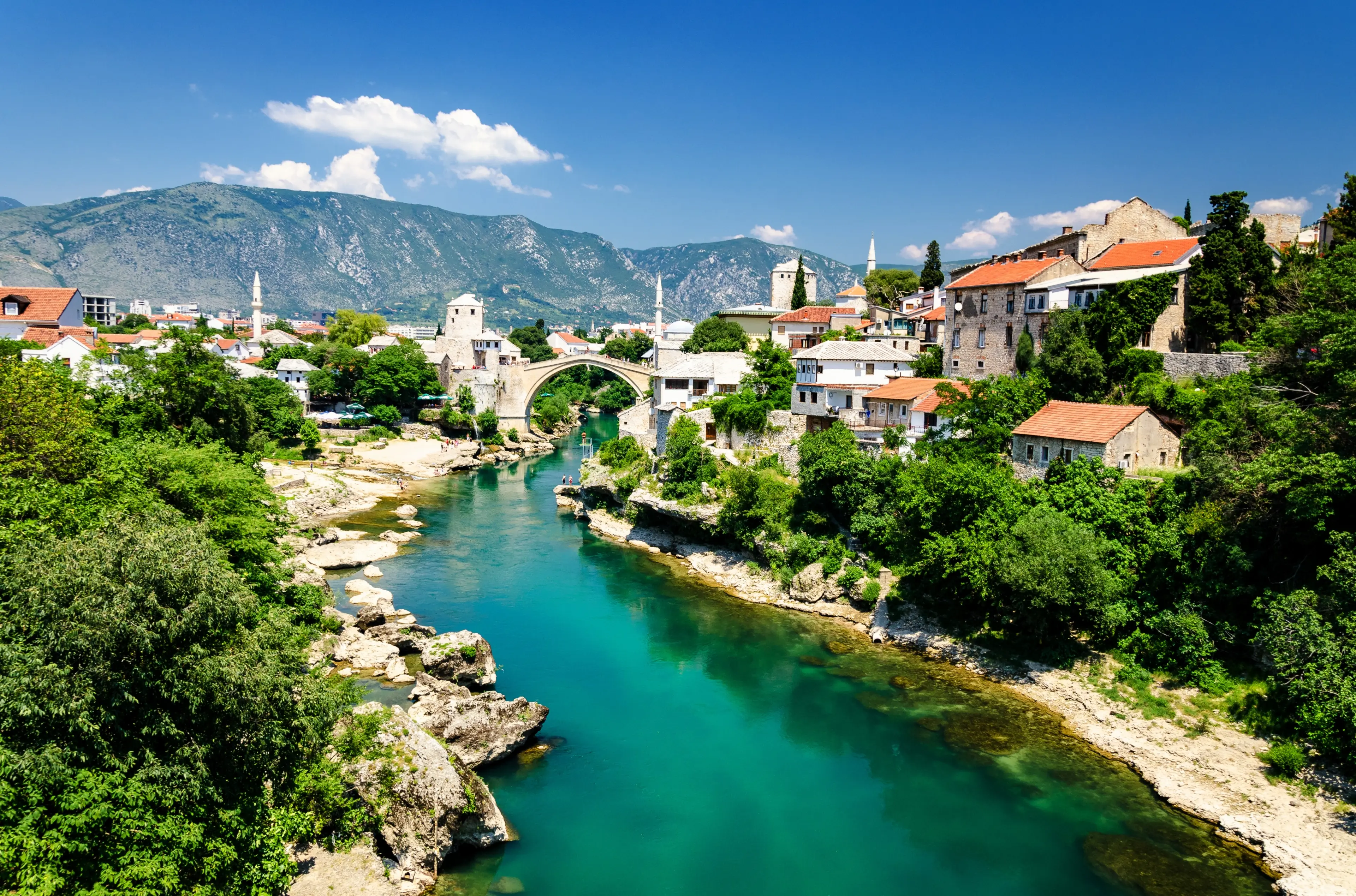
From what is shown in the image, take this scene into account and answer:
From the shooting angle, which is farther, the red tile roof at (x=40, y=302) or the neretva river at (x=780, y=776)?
the red tile roof at (x=40, y=302)

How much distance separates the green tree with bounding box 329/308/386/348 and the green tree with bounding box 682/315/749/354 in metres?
35.3

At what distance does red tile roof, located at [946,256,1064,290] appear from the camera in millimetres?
32344

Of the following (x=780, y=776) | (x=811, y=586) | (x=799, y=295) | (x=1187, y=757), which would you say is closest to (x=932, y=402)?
(x=811, y=586)

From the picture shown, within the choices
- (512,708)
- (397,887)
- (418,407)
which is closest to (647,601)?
(512,708)

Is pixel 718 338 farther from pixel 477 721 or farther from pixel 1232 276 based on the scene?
pixel 477 721

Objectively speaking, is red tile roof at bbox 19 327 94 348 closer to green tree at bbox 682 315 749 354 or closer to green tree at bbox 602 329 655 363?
green tree at bbox 682 315 749 354

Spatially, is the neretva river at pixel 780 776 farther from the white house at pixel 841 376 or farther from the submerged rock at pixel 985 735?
the white house at pixel 841 376

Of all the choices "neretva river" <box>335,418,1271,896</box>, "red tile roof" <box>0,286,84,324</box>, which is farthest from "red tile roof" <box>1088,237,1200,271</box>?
"red tile roof" <box>0,286,84,324</box>

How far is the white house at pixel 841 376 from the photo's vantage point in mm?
34031

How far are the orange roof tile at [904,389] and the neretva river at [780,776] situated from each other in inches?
407

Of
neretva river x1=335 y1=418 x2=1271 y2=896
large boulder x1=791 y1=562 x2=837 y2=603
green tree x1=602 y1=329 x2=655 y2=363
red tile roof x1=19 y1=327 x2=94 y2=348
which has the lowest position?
neretva river x1=335 y1=418 x2=1271 y2=896

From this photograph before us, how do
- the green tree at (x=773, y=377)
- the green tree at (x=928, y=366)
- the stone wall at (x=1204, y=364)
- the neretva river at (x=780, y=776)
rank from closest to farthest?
the neretva river at (x=780, y=776) < the stone wall at (x=1204, y=364) < the green tree at (x=928, y=366) < the green tree at (x=773, y=377)

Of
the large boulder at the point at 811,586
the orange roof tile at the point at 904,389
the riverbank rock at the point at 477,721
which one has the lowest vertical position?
the riverbank rock at the point at 477,721

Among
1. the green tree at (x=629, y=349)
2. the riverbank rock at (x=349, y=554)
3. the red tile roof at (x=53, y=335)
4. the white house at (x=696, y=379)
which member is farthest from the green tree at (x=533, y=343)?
the riverbank rock at (x=349, y=554)
